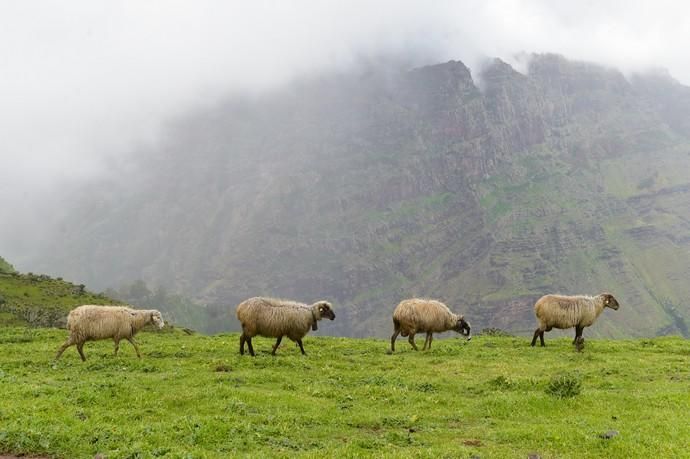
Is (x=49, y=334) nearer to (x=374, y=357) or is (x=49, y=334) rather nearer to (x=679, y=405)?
(x=374, y=357)

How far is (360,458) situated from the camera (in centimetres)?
1512

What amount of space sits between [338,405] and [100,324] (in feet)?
52.6

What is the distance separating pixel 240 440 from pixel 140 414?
4.58 meters

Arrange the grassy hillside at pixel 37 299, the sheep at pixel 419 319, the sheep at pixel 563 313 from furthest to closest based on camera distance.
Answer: the grassy hillside at pixel 37 299
the sheep at pixel 563 313
the sheep at pixel 419 319

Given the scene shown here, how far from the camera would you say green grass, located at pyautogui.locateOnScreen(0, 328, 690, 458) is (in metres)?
16.0

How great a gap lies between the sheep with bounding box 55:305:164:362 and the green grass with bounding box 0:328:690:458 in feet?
3.94

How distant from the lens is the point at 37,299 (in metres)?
77.9

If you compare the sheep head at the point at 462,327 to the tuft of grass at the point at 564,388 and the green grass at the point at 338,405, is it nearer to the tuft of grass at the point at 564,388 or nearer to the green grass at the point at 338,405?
the green grass at the point at 338,405

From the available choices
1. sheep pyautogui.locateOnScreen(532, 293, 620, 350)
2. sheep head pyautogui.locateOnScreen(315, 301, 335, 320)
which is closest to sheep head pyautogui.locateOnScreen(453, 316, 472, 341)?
sheep pyautogui.locateOnScreen(532, 293, 620, 350)

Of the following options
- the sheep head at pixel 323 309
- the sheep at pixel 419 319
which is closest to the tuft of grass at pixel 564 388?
the sheep at pixel 419 319

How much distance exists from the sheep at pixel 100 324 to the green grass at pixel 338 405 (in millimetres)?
1200

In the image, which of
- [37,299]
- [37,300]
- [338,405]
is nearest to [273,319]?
[338,405]

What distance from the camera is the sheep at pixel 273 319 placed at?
30.5 meters

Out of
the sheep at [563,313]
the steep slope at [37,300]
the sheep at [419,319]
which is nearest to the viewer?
the sheep at [419,319]
